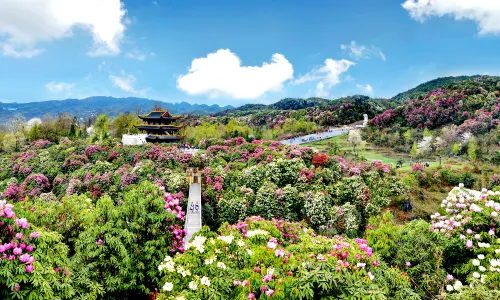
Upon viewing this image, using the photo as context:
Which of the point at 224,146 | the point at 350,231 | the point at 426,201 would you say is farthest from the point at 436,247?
the point at 224,146

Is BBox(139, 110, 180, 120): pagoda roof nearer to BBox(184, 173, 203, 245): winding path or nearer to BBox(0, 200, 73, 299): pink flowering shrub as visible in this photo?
BBox(184, 173, 203, 245): winding path

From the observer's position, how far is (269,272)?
18.1ft

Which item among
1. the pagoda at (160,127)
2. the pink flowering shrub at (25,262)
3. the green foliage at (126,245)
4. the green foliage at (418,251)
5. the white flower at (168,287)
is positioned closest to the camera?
the pink flowering shrub at (25,262)

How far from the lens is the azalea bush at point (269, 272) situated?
4691 mm

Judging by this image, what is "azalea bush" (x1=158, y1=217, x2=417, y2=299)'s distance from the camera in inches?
185

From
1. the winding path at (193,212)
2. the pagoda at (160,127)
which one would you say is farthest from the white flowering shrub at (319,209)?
the pagoda at (160,127)

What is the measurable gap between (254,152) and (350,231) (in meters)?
10.6

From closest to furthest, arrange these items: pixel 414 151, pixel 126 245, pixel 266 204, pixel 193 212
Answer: pixel 126 245 → pixel 193 212 → pixel 266 204 → pixel 414 151

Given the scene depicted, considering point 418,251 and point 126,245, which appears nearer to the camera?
point 126,245

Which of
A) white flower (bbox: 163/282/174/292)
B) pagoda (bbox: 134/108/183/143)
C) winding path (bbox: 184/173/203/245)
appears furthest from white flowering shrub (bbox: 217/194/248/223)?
pagoda (bbox: 134/108/183/143)

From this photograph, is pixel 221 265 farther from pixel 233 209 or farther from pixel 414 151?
pixel 414 151

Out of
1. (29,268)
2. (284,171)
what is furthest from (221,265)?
(284,171)

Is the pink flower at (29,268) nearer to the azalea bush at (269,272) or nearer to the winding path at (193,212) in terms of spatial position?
the azalea bush at (269,272)

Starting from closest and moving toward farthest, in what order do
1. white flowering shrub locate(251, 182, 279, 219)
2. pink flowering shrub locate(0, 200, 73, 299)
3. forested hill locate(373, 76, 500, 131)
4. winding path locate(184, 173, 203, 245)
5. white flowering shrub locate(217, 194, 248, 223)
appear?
pink flowering shrub locate(0, 200, 73, 299), winding path locate(184, 173, 203, 245), white flowering shrub locate(251, 182, 279, 219), white flowering shrub locate(217, 194, 248, 223), forested hill locate(373, 76, 500, 131)
